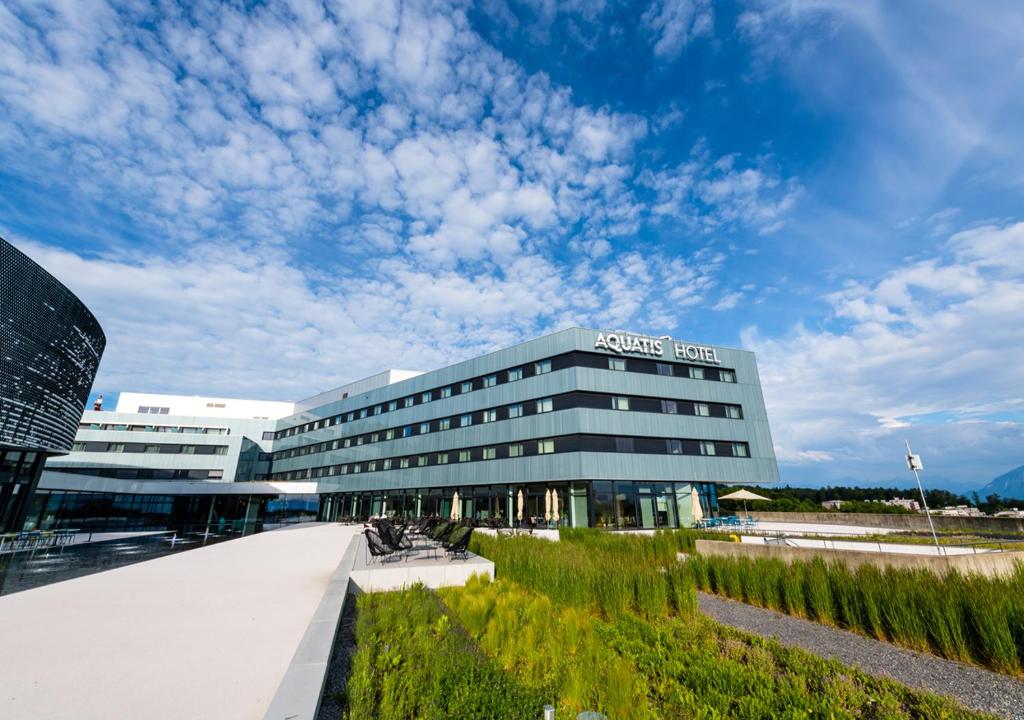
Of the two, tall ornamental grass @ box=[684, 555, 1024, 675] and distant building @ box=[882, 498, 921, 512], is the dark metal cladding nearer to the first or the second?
tall ornamental grass @ box=[684, 555, 1024, 675]

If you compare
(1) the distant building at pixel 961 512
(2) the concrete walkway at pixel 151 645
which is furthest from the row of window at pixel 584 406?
(2) the concrete walkway at pixel 151 645

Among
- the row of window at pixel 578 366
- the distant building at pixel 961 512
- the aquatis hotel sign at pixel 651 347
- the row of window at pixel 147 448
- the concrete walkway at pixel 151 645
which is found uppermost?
the aquatis hotel sign at pixel 651 347

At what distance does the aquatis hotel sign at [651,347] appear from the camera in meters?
31.6

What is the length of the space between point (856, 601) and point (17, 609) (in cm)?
1446

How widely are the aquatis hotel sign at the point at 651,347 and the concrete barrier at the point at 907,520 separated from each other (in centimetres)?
1306

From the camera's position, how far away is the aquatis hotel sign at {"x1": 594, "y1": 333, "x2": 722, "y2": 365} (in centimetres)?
3158

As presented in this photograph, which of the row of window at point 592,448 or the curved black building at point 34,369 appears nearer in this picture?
the curved black building at point 34,369

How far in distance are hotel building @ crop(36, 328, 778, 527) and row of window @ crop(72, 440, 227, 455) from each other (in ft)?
0.88

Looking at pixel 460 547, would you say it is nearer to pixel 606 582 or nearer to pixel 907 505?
pixel 606 582

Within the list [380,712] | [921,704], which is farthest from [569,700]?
[921,704]

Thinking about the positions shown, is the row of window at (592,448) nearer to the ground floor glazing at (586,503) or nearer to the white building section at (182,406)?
the ground floor glazing at (586,503)

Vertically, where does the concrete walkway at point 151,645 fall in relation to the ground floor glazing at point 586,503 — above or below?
below

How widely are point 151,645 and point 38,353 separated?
2234cm

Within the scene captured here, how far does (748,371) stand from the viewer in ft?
116
